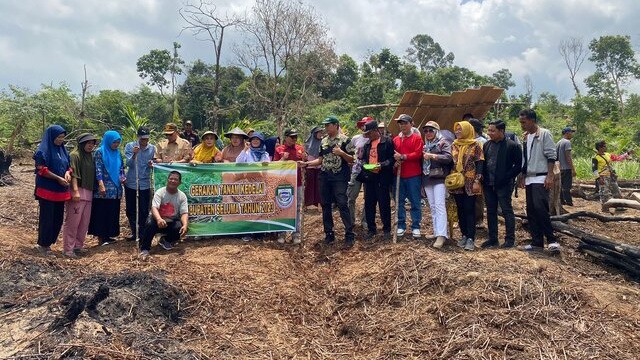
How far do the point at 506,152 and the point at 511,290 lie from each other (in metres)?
2.06

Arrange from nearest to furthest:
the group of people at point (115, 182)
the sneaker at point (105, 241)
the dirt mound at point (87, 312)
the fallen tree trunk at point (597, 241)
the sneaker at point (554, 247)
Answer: the dirt mound at point (87, 312) < the fallen tree trunk at point (597, 241) < the sneaker at point (554, 247) < the group of people at point (115, 182) < the sneaker at point (105, 241)

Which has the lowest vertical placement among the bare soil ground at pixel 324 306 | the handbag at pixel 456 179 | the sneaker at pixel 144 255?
the bare soil ground at pixel 324 306

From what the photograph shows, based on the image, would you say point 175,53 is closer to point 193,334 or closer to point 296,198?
point 296,198

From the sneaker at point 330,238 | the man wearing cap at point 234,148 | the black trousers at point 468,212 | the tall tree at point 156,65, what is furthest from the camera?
the tall tree at point 156,65

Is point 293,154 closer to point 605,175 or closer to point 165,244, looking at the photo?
point 165,244

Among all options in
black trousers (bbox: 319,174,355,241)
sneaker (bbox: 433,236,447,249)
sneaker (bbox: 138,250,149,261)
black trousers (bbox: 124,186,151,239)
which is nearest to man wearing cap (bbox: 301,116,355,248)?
black trousers (bbox: 319,174,355,241)

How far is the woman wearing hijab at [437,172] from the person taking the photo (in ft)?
19.9

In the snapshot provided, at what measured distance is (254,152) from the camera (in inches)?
281

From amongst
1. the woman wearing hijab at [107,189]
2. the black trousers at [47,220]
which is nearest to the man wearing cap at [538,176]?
the woman wearing hijab at [107,189]

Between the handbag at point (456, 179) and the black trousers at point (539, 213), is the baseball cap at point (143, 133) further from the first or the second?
the black trousers at point (539, 213)

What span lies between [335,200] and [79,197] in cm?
333

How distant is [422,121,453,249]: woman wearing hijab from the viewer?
19.9 ft

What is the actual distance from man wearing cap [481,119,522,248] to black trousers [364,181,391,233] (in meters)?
1.25

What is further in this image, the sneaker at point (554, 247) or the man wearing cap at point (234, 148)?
the man wearing cap at point (234, 148)
